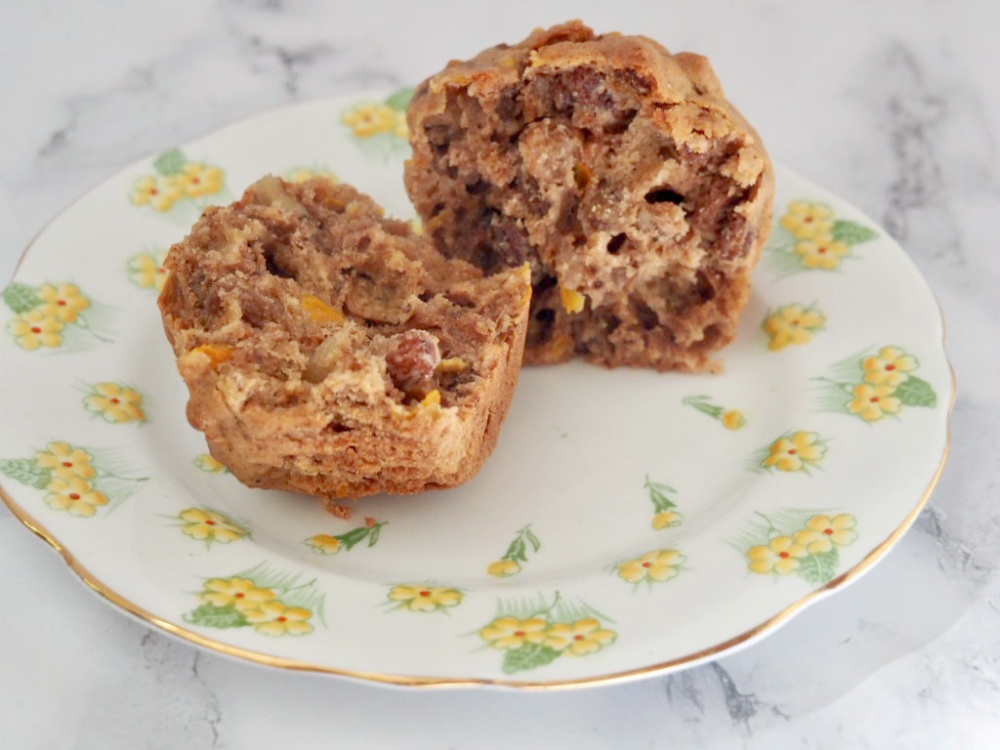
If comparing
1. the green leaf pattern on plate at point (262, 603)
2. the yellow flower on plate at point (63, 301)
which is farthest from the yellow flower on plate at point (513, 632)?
the yellow flower on plate at point (63, 301)

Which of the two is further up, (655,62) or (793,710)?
(655,62)

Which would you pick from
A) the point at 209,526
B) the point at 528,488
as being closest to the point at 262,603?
the point at 209,526

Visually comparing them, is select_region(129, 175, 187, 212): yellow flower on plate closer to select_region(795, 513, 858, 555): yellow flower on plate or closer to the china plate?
the china plate

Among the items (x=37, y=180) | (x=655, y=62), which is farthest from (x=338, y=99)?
(x=655, y=62)

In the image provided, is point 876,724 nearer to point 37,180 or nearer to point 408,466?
point 408,466

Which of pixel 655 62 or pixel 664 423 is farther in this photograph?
pixel 664 423
